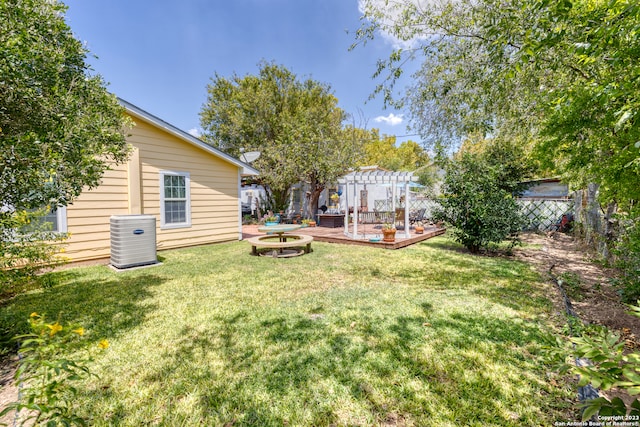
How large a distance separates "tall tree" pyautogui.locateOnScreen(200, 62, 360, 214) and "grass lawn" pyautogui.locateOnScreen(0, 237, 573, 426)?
1002cm

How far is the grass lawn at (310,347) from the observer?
214cm

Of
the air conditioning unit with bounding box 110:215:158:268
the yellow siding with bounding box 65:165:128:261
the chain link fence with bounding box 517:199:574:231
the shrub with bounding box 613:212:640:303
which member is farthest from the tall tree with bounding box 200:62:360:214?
the shrub with bounding box 613:212:640:303

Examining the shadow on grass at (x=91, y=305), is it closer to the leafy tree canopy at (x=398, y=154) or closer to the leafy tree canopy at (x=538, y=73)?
the leafy tree canopy at (x=538, y=73)

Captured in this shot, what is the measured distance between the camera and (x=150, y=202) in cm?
775

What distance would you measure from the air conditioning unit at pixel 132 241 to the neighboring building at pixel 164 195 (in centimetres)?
94

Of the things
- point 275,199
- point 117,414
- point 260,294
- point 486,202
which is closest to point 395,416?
point 117,414

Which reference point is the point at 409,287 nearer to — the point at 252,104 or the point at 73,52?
the point at 73,52

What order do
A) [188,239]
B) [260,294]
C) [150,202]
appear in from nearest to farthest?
[260,294] → [150,202] → [188,239]

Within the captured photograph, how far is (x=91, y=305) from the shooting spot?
4184mm

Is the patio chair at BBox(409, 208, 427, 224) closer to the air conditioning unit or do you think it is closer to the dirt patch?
the dirt patch

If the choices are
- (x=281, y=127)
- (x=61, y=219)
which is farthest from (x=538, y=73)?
(x=281, y=127)

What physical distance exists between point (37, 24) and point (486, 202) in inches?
373

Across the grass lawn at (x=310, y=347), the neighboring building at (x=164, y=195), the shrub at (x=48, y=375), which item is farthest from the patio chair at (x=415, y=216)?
the shrub at (x=48, y=375)

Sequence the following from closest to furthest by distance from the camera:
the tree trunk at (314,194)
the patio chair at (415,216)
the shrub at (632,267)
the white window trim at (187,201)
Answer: the shrub at (632,267)
the white window trim at (187,201)
the patio chair at (415,216)
the tree trunk at (314,194)
